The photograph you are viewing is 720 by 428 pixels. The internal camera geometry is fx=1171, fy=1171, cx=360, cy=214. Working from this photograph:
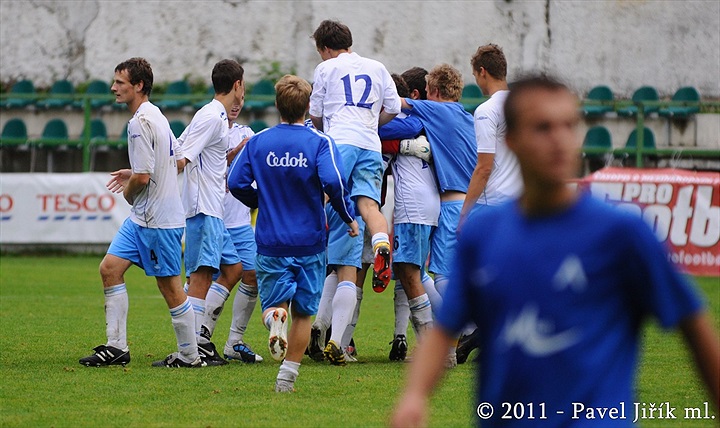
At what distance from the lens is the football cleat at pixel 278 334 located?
6766mm

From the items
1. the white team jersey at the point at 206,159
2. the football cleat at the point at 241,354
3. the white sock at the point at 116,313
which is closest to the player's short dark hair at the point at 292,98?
the white team jersey at the point at 206,159

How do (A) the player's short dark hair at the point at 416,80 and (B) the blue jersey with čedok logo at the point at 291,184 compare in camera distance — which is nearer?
(B) the blue jersey with čedok logo at the point at 291,184

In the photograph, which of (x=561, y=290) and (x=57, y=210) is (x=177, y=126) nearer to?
(x=57, y=210)

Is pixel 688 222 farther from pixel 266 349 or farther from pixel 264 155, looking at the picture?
pixel 264 155

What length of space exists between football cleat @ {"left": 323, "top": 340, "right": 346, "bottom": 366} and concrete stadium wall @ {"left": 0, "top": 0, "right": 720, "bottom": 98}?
708 inches

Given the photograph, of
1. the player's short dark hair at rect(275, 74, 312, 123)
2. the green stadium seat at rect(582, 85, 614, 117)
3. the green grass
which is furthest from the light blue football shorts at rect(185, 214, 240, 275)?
the green stadium seat at rect(582, 85, 614, 117)

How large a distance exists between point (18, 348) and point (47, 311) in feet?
10.2

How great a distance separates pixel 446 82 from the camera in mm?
9031

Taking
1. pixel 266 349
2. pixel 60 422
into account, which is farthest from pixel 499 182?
pixel 60 422

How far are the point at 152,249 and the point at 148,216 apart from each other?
0.23 m

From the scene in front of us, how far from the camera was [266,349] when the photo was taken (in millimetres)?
9742

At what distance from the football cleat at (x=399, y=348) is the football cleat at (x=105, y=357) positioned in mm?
2050

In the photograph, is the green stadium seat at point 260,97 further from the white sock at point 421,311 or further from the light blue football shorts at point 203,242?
the white sock at point 421,311

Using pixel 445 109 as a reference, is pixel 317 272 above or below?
below
